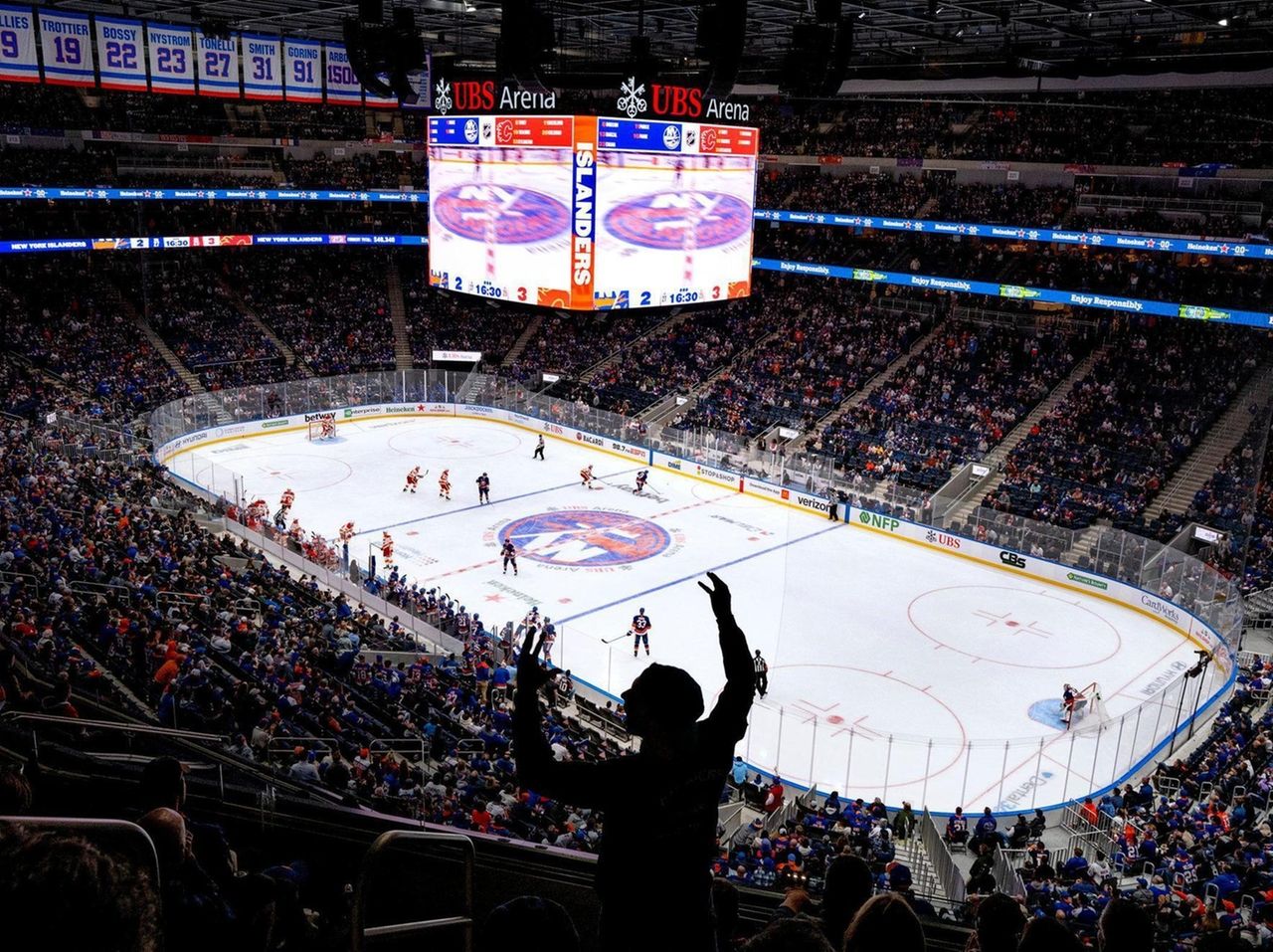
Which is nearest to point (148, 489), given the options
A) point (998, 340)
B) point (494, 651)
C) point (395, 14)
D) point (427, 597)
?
point (427, 597)

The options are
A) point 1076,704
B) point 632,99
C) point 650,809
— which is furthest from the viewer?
point 1076,704

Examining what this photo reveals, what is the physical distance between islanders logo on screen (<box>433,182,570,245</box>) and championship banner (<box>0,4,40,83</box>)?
2088 centimetres

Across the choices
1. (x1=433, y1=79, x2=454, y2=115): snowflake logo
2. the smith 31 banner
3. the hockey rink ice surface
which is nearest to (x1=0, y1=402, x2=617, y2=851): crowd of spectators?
the hockey rink ice surface

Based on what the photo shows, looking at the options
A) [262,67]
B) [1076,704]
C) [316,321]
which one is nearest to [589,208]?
[1076,704]

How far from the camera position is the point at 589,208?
50.3 ft

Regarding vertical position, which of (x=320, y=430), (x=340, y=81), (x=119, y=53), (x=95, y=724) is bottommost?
(x=320, y=430)

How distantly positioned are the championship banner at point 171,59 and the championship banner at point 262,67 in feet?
5.87

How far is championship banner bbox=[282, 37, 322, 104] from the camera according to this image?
35406mm

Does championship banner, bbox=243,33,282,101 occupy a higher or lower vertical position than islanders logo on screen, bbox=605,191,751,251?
higher

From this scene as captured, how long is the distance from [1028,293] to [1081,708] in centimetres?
1997

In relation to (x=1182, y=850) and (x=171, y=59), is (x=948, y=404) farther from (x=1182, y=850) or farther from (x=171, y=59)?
(x=171, y=59)

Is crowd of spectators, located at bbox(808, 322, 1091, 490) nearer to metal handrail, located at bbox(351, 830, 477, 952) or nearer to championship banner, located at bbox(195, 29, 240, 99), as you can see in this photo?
championship banner, located at bbox(195, 29, 240, 99)

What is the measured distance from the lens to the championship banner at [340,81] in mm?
36688

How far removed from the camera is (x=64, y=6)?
115 feet
